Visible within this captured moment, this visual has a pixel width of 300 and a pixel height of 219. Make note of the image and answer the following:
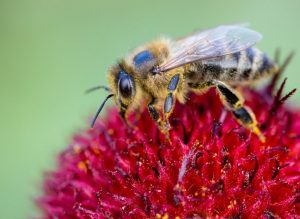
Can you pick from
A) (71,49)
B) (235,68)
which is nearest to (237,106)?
(235,68)

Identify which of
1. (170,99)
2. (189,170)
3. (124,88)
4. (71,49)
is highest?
(71,49)

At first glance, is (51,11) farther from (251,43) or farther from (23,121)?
(251,43)

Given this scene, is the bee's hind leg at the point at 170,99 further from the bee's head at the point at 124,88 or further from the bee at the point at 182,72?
the bee's head at the point at 124,88

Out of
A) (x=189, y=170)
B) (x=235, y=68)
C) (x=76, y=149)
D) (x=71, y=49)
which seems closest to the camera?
(x=189, y=170)

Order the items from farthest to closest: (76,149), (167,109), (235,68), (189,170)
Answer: (76,149) < (235,68) < (167,109) < (189,170)

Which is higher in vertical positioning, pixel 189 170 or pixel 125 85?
pixel 125 85

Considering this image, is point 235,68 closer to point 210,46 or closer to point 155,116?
point 210,46

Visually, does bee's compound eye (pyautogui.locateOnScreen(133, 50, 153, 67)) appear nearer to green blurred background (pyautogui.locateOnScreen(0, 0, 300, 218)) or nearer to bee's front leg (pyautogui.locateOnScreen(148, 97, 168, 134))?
bee's front leg (pyautogui.locateOnScreen(148, 97, 168, 134))
